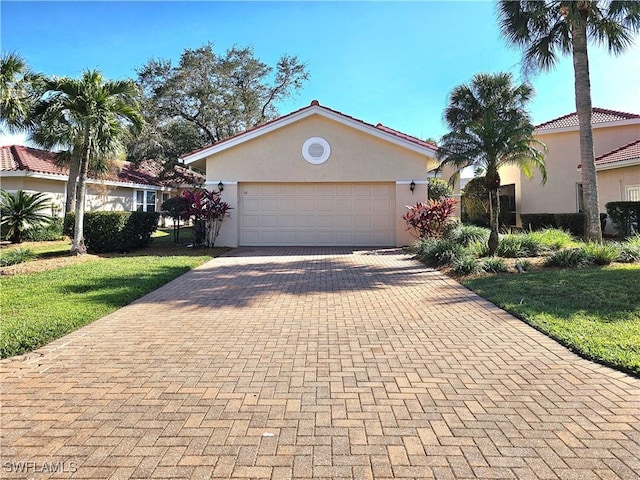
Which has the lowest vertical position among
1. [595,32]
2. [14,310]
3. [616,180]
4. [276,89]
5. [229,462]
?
[229,462]

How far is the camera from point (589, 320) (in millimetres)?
5676

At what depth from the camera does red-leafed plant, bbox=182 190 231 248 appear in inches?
587

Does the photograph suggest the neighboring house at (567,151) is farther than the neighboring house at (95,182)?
Yes

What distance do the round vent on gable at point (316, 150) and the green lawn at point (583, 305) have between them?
28.3 ft

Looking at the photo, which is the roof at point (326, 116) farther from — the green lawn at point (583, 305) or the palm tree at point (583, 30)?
the green lawn at point (583, 305)

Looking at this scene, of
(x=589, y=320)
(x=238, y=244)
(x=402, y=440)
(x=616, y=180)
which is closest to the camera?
(x=402, y=440)

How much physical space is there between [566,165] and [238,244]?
17.6 meters

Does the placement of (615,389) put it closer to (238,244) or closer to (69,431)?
(69,431)

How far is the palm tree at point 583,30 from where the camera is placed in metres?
12.1

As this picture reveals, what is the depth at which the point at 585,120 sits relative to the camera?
12414mm

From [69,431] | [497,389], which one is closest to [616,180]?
[497,389]

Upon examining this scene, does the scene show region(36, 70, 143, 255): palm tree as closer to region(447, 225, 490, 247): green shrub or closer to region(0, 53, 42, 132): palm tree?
region(0, 53, 42, 132): palm tree

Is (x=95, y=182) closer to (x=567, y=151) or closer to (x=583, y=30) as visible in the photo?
(x=583, y=30)

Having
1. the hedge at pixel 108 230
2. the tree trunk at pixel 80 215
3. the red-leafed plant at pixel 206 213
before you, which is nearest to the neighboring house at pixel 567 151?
the red-leafed plant at pixel 206 213
